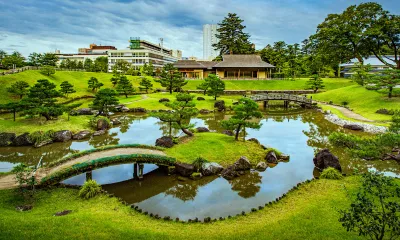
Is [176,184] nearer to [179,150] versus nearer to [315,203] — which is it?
[179,150]

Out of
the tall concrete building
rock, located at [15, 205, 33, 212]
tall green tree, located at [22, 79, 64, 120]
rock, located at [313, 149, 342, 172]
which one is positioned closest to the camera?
rock, located at [15, 205, 33, 212]

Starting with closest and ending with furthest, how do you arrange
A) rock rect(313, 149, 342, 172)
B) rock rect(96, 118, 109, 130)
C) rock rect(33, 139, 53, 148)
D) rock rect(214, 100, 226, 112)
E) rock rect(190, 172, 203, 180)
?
1. rock rect(190, 172, 203, 180)
2. rock rect(313, 149, 342, 172)
3. rock rect(33, 139, 53, 148)
4. rock rect(96, 118, 109, 130)
5. rock rect(214, 100, 226, 112)

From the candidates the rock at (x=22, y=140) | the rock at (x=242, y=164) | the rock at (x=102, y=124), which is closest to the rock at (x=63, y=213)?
the rock at (x=242, y=164)

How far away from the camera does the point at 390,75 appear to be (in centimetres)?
3191

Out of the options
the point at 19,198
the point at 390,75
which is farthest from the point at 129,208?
the point at 390,75

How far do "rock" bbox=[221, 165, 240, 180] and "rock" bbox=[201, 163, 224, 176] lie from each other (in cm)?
33

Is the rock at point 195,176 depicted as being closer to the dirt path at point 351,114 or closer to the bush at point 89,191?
the bush at point 89,191

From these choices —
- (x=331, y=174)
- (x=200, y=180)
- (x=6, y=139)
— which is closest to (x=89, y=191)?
(x=200, y=180)

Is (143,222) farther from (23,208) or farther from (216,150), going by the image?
(216,150)

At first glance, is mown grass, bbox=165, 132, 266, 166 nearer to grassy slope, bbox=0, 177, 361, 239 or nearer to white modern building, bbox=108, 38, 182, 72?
grassy slope, bbox=0, 177, 361, 239

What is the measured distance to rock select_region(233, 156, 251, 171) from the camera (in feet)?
50.6

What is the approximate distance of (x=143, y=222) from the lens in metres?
9.38

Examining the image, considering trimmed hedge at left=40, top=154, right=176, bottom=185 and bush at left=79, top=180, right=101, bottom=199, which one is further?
trimmed hedge at left=40, top=154, right=176, bottom=185

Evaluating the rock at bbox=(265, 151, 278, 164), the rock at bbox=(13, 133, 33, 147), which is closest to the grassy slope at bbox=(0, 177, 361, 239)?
the rock at bbox=(265, 151, 278, 164)
